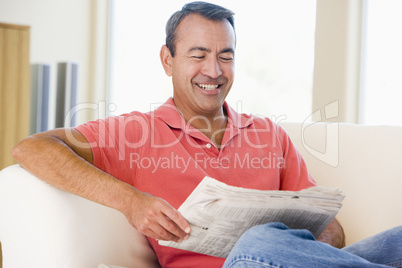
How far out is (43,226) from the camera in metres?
1.13

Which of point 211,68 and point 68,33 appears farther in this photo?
point 68,33

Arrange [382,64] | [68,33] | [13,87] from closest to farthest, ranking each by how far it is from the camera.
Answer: [382,64], [13,87], [68,33]

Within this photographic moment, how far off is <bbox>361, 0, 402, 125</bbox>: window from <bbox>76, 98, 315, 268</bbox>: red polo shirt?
136 centimetres

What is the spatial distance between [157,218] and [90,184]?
22 cm

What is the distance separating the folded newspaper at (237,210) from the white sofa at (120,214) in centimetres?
24

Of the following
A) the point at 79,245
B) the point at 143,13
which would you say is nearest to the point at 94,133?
the point at 79,245

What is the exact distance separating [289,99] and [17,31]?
77.9 inches

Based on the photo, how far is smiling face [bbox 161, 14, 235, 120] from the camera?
5.50 feet

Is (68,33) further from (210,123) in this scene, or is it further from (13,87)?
(210,123)

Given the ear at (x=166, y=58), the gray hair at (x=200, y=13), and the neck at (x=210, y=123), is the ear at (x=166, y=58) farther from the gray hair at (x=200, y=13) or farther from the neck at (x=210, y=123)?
the neck at (x=210, y=123)

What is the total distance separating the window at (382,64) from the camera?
2756 mm

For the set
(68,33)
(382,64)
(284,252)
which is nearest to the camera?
(284,252)

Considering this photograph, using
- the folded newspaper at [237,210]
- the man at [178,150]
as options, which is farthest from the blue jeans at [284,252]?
the man at [178,150]

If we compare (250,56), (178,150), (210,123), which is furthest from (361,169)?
(250,56)
